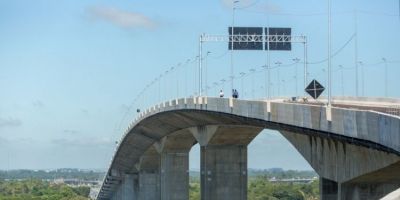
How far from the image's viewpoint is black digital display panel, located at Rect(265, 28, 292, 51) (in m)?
60.7

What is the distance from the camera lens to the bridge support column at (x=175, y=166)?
8262 cm

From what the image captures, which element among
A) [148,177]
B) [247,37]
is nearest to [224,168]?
[247,37]

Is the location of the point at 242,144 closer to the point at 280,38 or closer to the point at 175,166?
the point at 280,38

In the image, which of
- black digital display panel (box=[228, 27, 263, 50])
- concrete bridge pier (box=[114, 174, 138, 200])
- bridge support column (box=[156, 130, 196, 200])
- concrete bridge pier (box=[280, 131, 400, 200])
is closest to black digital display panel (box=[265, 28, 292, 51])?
black digital display panel (box=[228, 27, 263, 50])

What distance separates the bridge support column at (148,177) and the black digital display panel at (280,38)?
40.7 metres

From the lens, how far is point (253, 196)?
19225cm

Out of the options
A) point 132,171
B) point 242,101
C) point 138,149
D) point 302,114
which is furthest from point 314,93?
point 132,171

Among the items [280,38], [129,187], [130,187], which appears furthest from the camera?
[129,187]

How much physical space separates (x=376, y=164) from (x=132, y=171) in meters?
73.2

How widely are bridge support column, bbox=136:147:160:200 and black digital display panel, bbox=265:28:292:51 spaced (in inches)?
1601

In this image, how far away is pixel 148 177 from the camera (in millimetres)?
103938

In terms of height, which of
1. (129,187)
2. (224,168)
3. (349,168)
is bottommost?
(129,187)

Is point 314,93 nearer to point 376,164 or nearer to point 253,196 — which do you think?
point 376,164

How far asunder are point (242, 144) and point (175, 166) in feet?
67.5
